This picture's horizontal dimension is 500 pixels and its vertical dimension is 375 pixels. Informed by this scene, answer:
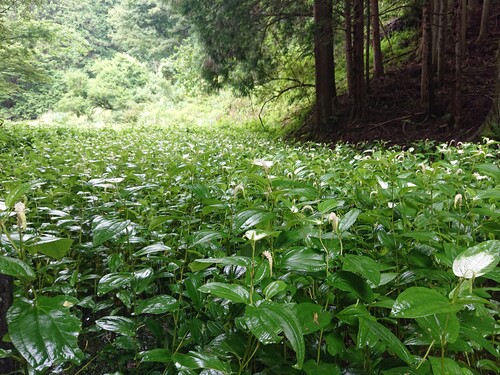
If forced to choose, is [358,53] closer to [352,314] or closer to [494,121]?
[494,121]

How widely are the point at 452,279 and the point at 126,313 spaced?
0.99 meters

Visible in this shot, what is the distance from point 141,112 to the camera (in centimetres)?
2117

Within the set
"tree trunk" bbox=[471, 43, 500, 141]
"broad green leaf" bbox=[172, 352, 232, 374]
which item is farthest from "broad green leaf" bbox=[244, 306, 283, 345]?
"tree trunk" bbox=[471, 43, 500, 141]

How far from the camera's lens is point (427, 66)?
5633 millimetres

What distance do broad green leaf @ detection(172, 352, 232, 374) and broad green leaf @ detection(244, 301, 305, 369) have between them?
14 cm

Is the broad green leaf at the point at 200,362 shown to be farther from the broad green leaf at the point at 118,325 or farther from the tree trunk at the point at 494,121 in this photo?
the tree trunk at the point at 494,121

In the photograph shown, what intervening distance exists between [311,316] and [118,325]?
47cm

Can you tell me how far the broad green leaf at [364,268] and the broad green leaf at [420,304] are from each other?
0.36ft

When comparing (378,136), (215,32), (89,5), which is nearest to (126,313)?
(378,136)

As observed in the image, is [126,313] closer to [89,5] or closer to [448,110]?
[448,110]

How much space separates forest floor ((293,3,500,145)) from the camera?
5.39 m

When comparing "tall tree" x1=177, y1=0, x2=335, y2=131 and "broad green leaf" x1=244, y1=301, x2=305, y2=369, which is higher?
"tall tree" x1=177, y1=0, x2=335, y2=131

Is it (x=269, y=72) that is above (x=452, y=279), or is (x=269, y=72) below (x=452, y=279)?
above

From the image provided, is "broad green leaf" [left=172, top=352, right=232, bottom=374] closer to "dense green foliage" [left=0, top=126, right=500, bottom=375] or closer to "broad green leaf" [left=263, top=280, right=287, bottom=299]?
"dense green foliage" [left=0, top=126, right=500, bottom=375]
